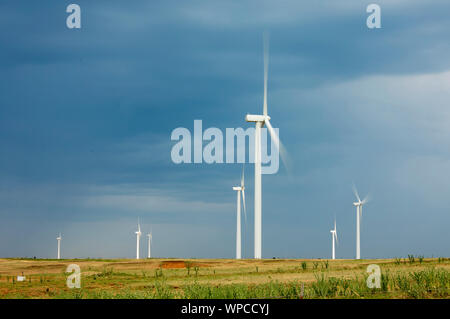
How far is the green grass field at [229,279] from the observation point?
3456 centimetres

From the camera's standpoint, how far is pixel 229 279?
50844mm

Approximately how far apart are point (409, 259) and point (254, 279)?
21.0 metres

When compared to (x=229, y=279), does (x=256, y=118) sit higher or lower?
higher

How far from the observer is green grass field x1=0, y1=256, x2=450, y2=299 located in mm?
34562
